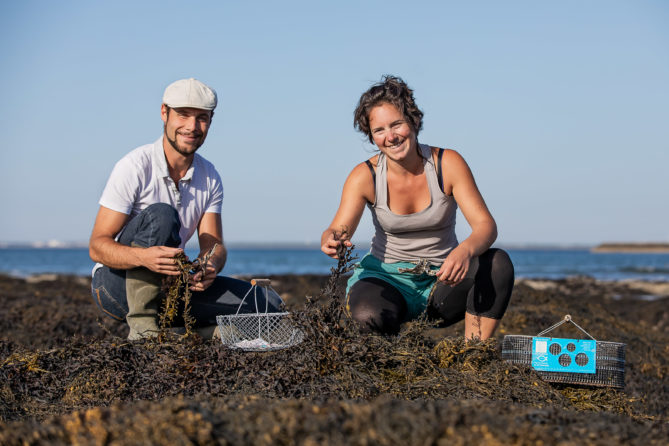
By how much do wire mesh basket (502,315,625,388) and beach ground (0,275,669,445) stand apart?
82 mm

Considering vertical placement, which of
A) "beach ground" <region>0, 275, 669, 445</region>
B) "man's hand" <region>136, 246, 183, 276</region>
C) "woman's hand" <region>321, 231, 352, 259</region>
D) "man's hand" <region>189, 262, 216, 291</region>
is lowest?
"beach ground" <region>0, 275, 669, 445</region>

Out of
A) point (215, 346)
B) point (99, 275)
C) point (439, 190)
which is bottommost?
point (215, 346)

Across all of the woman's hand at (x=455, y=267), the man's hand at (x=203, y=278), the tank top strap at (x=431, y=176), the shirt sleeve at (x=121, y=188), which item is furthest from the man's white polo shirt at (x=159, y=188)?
the woman's hand at (x=455, y=267)

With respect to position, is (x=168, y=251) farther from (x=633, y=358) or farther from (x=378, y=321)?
(x=633, y=358)

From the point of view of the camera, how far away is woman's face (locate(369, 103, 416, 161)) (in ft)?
13.9

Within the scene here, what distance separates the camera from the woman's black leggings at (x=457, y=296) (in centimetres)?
408

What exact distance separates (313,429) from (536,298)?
9137mm

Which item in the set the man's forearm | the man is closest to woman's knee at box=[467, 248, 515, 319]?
the man

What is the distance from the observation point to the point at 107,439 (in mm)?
2000

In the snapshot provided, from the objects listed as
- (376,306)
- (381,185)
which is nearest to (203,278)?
(376,306)

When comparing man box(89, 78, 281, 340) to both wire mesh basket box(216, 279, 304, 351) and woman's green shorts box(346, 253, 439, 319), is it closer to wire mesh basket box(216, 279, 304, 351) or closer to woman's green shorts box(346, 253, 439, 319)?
wire mesh basket box(216, 279, 304, 351)

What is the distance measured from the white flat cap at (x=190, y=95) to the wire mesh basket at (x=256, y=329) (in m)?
1.24

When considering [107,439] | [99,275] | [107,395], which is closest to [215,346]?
[107,395]

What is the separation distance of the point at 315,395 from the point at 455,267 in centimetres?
117
